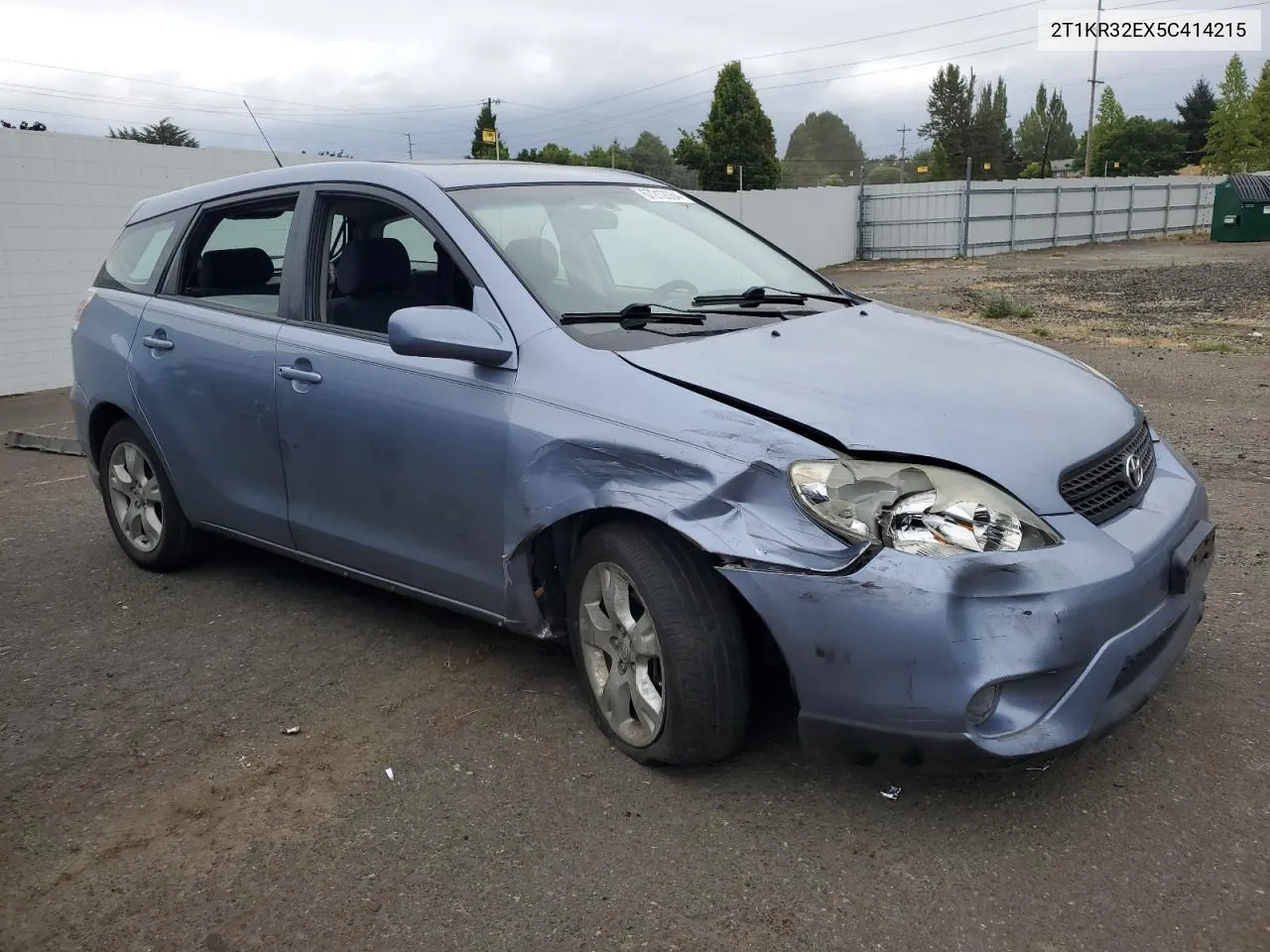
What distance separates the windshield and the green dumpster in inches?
1327

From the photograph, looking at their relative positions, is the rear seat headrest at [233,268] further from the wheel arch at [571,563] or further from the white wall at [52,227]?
the white wall at [52,227]

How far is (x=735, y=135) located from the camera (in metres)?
58.3

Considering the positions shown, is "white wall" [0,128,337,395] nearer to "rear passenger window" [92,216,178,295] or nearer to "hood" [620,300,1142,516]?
"rear passenger window" [92,216,178,295]

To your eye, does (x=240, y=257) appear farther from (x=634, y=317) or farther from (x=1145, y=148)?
(x=1145, y=148)

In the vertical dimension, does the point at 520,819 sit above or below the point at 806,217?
above

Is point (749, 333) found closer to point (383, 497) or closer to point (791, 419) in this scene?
point (791, 419)

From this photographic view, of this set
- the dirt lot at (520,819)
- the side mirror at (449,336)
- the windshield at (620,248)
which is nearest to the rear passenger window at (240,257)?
the windshield at (620,248)

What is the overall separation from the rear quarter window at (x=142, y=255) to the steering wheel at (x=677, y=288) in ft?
7.45

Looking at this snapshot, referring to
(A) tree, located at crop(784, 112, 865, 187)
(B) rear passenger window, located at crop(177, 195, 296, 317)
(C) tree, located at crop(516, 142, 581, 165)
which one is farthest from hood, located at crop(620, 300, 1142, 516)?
(A) tree, located at crop(784, 112, 865, 187)


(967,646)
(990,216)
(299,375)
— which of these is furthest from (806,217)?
(967,646)

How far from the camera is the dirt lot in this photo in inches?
102

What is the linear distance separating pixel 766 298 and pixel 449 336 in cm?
119

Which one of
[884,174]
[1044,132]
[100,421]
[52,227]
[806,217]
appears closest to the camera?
[100,421]

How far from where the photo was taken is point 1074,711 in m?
2.70
